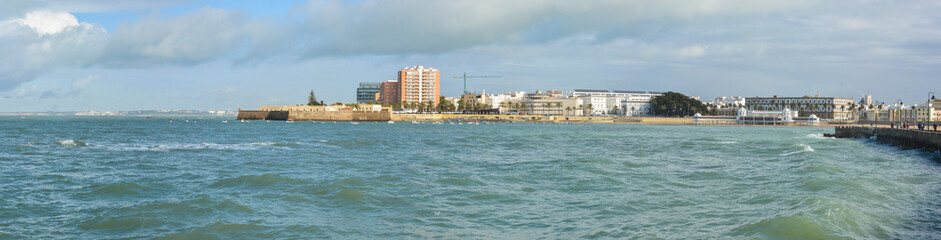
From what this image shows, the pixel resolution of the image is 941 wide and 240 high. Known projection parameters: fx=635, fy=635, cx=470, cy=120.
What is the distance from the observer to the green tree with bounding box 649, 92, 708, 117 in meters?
166

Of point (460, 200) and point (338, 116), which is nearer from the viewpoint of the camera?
point (460, 200)

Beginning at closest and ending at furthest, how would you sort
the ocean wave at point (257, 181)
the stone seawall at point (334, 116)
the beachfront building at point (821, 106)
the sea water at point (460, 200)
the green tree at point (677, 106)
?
the sea water at point (460, 200), the ocean wave at point (257, 181), the stone seawall at point (334, 116), the green tree at point (677, 106), the beachfront building at point (821, 106)

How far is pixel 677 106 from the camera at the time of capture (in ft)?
547

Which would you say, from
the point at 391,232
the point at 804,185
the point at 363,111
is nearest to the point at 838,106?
the point at 363,111

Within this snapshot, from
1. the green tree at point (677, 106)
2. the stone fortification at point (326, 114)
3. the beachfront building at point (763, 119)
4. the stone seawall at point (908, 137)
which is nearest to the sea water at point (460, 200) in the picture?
the stone seawall at point (908, 137)

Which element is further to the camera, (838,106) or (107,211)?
(838,106)

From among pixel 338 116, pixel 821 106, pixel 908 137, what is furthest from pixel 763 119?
pixel 908 137

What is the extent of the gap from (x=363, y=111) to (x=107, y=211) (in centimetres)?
12456

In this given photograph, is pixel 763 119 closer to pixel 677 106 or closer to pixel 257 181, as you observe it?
pixel 677 106

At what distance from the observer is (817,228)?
11703 mm

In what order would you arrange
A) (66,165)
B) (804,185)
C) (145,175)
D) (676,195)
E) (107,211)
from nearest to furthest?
(107,211) → (676,195) → (804,185) → (145,175) → (66,165)

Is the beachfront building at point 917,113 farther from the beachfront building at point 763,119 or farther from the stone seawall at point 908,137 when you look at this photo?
the stone seawall at point 908,137

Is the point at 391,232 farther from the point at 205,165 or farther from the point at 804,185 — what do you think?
the point at 205,165

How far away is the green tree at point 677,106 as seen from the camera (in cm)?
16625
